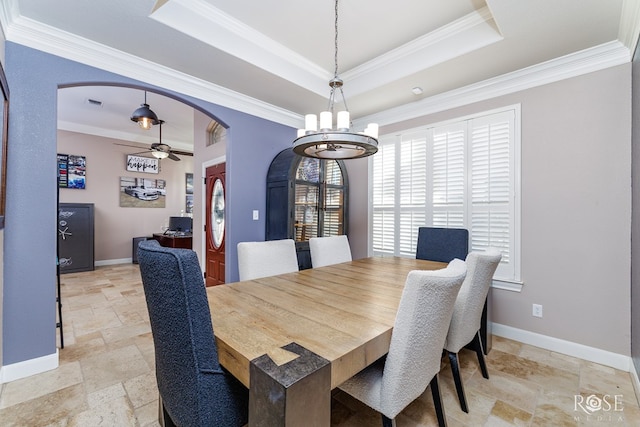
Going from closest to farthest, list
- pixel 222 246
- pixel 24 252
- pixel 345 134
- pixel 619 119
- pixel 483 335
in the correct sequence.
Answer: pixel 345 134, pixel 24 252, pixel 619 119, pixel 483 335, pixel 222 246

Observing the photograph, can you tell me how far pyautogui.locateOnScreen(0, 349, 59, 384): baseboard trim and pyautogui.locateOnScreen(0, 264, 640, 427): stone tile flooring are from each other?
0.04 metres

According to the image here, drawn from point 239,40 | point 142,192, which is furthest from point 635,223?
point 142,192

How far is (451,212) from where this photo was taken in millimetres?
3207

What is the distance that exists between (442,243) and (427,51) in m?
1.91

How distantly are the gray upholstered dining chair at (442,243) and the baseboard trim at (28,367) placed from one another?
340 cm

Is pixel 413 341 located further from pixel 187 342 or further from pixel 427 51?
pixel 427 51

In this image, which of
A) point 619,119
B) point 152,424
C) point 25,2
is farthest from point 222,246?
point 619,119

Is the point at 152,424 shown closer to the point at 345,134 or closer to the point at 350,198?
the point at 345,134

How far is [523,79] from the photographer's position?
8.96 feet

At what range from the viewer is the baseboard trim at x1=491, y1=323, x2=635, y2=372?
224cm

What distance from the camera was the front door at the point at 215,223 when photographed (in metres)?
→ 4.26

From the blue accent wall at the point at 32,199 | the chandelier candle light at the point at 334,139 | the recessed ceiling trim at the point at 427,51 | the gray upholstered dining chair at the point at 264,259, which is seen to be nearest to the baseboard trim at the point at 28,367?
the blue accent wall at the point at 32,199

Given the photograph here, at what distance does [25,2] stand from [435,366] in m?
3.35

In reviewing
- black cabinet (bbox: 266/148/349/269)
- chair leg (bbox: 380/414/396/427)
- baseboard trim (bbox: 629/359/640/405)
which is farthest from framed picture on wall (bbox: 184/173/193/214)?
baseboard trim (bbox: 629/359/640/405)
